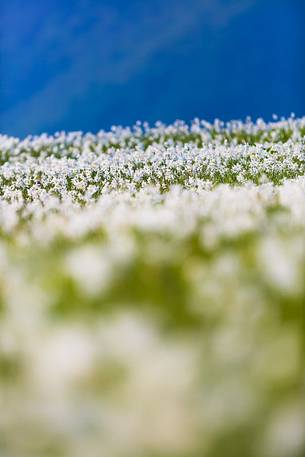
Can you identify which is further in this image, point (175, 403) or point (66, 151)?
point (66, 151)

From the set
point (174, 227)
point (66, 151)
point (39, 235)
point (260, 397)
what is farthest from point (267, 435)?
point (66, 151)

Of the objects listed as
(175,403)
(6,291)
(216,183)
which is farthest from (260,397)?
(216,183)

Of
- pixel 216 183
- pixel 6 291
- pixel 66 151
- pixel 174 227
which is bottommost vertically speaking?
pixel 6 291

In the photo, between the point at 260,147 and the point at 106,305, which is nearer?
the point at 106,305

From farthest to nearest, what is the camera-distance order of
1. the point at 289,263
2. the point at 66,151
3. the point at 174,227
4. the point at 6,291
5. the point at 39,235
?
1. the point at 66,151
2. the point at 39,235
3. the point at 174,227
4. the point at 6,291
5. the point at 289,263

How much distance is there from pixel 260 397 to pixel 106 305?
84 cm

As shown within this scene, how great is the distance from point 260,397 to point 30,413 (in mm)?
939

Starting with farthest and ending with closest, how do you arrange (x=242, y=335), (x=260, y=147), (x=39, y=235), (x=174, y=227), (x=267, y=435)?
(x=260, y=147)
(x=39, y=235)
(x=174, y=227)
(x=242, y=335)
(x=267, y=435)

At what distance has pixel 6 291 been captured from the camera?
13.1 feet

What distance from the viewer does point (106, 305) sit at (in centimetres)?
333

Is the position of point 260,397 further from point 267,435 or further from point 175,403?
point 175,403

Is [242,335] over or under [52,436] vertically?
over

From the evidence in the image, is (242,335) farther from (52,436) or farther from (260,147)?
Answer: (260,147)

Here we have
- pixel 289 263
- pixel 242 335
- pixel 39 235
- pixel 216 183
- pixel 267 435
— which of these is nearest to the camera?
pixel 267 435
